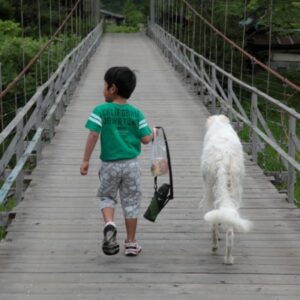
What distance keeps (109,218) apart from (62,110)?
6.53 meters

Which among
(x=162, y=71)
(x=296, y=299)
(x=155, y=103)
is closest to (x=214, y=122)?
(x=296, y=299)

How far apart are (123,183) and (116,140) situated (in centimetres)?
27

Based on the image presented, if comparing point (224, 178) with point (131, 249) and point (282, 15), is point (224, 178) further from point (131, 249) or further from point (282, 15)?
point (282, 15)

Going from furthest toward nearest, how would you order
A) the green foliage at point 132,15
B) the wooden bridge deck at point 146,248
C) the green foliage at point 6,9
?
the green foliage at point 132,15, the green foliage at point 6,9, the wooden bridge deck at point 146,248

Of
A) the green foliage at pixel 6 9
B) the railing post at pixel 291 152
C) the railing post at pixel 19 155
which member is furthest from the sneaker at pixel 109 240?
the green foliage at pixel 6 9

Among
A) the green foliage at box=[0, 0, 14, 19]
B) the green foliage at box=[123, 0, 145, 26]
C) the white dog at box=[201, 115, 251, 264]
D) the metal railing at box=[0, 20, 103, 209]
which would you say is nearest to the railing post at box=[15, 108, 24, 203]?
the metal railing at box=[0, 20, 103, 209]

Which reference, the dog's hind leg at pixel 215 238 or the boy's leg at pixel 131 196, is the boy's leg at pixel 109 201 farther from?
the dog's hind leg at pixel 215 238

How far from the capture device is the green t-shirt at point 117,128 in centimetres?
406

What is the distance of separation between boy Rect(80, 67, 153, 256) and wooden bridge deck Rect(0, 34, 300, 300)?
29 cm

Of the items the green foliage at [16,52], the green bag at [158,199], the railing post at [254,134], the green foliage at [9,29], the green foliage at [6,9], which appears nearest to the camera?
the green bag at [158,199]

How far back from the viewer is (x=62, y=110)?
10.5 metres

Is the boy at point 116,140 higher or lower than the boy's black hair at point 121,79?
lower

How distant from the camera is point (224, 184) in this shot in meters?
4.12

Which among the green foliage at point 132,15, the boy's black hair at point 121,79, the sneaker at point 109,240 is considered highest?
the boy's black hair at point 121,79
